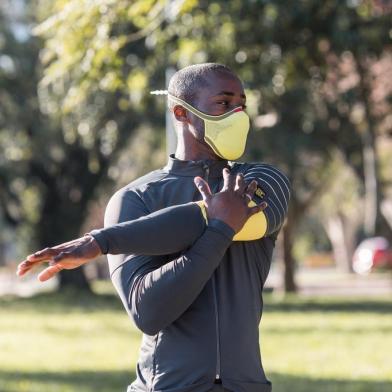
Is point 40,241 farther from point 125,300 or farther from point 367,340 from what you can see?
point 125,300

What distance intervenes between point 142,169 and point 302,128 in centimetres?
981

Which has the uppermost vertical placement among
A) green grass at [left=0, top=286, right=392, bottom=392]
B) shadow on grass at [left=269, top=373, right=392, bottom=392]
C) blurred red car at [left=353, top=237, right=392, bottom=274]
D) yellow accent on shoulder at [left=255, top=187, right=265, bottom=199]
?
yellow accent on shoulder at [left=255, top=187, right=265, bottom=199]

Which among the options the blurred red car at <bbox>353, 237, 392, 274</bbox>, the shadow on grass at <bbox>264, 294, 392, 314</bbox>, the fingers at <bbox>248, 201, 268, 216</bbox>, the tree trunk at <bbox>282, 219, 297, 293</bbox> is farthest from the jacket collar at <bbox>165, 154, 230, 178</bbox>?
the blurred red car at <bbox>353, 237, 392, 274</bbox>

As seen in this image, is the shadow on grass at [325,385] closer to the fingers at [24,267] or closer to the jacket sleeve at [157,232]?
the jacket sleeve at [157,232]

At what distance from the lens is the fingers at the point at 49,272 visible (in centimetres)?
274

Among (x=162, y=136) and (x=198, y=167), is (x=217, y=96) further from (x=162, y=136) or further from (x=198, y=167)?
(x=162, y=136)

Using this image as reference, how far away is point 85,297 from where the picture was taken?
28.0 meters

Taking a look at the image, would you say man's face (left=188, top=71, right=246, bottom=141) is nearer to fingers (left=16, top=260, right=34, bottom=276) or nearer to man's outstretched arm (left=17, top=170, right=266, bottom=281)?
man's outstretched arm (left=17, top=170, right=266, bottom=281)

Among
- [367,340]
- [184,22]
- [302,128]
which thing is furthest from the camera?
[302,128]

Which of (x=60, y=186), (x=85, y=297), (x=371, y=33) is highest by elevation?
(x=371, y=33)

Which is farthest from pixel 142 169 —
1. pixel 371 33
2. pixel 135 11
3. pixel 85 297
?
pixel 135 11

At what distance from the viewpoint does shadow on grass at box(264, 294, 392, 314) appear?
23031 millimetres

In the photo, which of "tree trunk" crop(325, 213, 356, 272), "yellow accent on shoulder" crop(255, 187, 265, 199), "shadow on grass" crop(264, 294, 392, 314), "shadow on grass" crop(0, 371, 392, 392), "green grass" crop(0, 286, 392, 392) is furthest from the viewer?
"tree trunk" crop(325, 213, 356, 272)

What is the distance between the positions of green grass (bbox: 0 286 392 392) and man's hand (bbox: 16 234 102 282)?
745 cm
